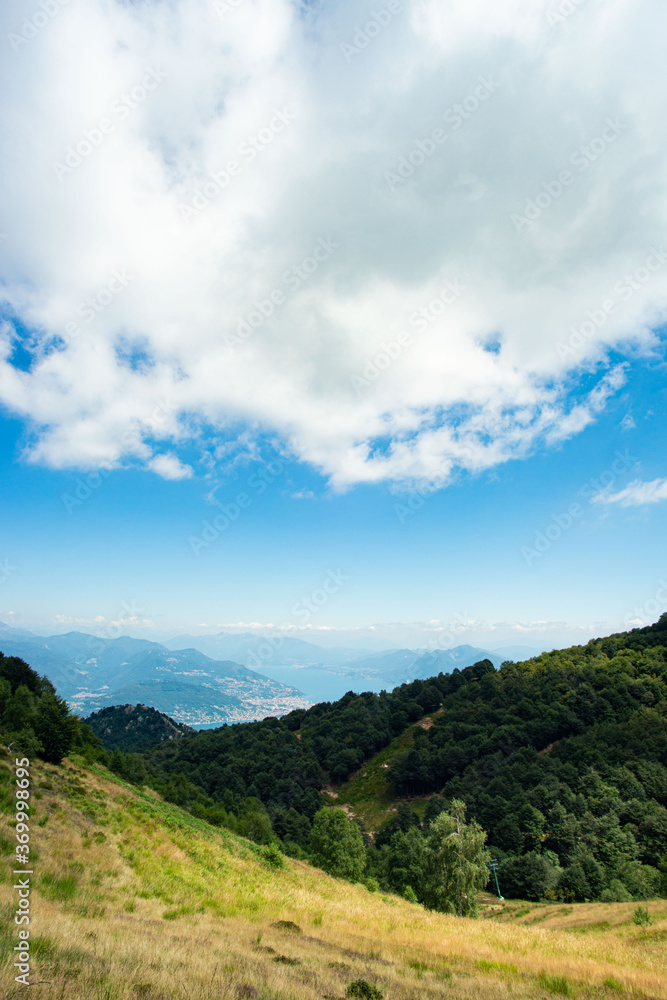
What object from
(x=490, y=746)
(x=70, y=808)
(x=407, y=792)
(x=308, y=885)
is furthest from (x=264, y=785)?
(x=70, y=808)

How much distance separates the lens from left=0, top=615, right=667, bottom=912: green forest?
43438mm

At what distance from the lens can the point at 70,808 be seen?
16969 mm

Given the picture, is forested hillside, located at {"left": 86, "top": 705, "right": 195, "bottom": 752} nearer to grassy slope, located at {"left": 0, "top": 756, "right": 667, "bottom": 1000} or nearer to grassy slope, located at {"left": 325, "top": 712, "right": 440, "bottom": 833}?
grassy slope, located at {"left": 325, "top": 712, "right": 440, "bottom": 833}

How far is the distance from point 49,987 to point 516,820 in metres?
79.0

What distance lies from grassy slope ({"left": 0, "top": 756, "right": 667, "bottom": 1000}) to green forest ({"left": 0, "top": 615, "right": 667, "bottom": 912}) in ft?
40.8

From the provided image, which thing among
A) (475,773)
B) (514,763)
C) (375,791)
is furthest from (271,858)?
(375,791)

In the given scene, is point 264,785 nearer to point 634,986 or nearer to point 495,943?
point 495,943

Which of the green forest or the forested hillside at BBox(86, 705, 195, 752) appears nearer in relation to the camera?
the green forest

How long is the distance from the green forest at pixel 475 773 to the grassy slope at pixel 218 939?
1245 cm

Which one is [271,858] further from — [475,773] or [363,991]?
[475,773]

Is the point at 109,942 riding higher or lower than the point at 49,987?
lower

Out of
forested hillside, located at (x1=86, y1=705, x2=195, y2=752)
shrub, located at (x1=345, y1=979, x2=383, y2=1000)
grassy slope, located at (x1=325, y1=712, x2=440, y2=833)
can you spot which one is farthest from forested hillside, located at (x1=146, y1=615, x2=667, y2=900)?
shrub, located at (x1=345, y1=979, x2=383, y2=1000)

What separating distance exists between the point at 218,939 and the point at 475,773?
8897 cm

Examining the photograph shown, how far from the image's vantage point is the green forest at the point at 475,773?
43.4 meters
